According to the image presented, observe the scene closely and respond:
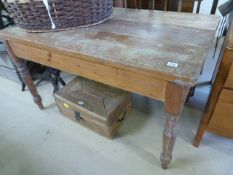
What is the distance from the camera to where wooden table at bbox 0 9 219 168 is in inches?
27.3

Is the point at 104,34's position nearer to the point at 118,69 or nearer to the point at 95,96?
the point at 118,69

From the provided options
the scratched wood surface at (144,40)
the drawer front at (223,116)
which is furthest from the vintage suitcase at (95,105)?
the drawer front at (223,116)

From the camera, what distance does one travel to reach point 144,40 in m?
0.87

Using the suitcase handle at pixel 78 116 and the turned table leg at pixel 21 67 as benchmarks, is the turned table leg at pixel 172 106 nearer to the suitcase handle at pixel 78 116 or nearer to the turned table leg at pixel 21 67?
the suitcase handle at pixel 78 116

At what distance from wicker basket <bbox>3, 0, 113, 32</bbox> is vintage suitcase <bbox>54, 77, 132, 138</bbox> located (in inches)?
19.0

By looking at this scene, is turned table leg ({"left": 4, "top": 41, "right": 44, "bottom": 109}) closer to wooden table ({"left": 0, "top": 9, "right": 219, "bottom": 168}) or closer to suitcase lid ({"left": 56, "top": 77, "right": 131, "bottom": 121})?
wooden table ({"left": 0, "top": 9, "right": 219, "bottom": 168})

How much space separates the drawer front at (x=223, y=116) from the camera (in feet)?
2.72

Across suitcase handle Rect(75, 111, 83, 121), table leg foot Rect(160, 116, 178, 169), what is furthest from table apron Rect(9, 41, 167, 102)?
suitcase handle Rect(75, 111, 83, 121)

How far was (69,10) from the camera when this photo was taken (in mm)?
950

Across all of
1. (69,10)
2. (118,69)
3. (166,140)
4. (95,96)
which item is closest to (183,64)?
(118,69)

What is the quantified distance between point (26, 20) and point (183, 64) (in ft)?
2.66

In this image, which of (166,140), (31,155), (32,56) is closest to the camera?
(166,140)

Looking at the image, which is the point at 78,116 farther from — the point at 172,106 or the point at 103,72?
the point at 172,106

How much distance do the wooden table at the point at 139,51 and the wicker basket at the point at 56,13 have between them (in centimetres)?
4
